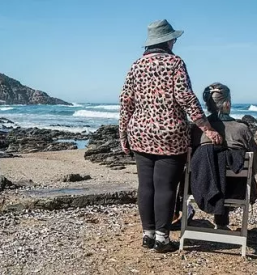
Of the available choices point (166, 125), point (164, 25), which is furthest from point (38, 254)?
point (164, 25)

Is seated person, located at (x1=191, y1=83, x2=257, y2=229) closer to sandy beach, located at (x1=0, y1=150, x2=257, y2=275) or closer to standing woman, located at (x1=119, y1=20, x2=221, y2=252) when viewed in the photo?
standing woman, located at (x1=119, y1=20, x2=221, y2=252)

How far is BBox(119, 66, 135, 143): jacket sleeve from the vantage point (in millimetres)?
5176

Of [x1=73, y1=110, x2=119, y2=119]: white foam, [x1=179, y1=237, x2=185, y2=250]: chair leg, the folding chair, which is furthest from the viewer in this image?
[x1=73, y1=110, x2=119, y2=119]: white foam

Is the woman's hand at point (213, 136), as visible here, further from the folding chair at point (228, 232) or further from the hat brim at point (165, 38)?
the hat brim at point (165, 38)

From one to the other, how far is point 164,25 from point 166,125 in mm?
942

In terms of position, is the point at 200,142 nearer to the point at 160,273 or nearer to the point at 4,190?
the point at 160,273

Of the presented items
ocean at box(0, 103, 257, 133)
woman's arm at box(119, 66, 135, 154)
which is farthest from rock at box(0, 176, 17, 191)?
ocean at box(0, 103, 257, 133)

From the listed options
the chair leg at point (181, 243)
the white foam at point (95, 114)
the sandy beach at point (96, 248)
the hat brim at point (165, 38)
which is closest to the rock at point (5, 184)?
the sandy beach at point (96, 248)

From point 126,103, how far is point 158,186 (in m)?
0.83

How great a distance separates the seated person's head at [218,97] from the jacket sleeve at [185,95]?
254 mm

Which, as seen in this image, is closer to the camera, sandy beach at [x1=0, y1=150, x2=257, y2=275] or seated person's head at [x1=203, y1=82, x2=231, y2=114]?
sandy beach at [x1=0, y1=150, x2=257, y2=275]

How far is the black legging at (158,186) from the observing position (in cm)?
512

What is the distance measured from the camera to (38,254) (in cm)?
530

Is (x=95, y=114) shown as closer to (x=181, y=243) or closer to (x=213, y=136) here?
(x=181, y=243)
